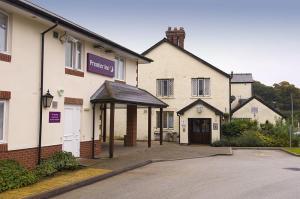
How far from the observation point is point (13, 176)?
10.2 metres

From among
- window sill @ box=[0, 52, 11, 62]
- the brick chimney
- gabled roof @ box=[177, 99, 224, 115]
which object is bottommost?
gabled roof @ box=[177, 99, 224, 115]

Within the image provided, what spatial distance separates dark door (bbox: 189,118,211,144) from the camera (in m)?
29.3

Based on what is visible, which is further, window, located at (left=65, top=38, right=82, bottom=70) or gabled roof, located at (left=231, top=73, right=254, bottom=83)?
gabled roof, located at (left=231, top=73, right=254, bottom=83)

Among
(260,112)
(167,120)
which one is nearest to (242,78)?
(260,112)

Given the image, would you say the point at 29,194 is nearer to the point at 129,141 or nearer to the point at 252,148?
the point at 129,141

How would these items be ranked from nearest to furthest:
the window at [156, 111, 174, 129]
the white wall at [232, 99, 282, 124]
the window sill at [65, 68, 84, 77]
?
the window sill at [65, 68, 84, 77] → the window at [156, 111, 174, 129] → the white wall at [232, 99, 282, 124]

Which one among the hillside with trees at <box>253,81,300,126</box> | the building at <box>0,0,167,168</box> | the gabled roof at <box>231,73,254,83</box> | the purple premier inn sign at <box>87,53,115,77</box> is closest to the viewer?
the building at <box>0,0,167,168</box>

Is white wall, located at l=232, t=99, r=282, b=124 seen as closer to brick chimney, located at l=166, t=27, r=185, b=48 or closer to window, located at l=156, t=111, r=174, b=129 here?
window, located at l=156, t=111, r=174, b=129

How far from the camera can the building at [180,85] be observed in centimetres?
2996

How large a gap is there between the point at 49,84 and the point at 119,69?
23.7 feet

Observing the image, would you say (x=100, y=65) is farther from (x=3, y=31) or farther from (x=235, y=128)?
(x=235, y=128)

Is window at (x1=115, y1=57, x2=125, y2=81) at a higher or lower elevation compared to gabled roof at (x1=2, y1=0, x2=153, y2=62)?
lower

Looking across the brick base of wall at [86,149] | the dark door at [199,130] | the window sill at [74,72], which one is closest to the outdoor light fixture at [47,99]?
the window sill at [74,72]

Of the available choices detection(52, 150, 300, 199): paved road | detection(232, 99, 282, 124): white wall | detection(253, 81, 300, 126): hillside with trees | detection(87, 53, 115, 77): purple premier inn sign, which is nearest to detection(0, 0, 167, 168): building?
detection(87, 53, 115, 77): purple premier inn sign
